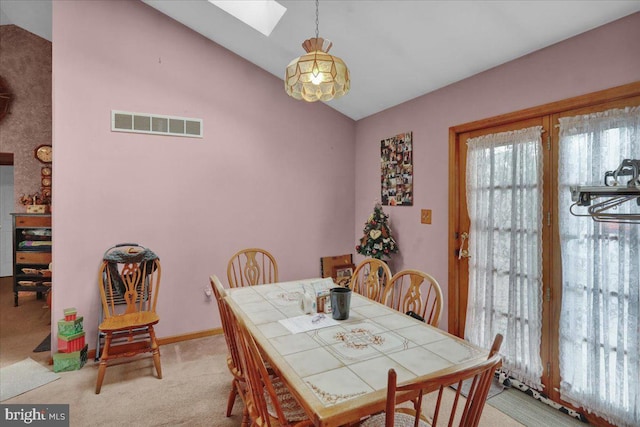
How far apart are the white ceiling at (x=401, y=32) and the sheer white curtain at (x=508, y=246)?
63 cm

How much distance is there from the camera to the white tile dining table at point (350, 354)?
1.03 metres

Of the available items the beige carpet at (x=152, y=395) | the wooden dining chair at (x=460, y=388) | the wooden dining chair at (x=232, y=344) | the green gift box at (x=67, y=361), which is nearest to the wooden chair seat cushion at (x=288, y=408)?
the wooden dining chair at (x=232, y=344)

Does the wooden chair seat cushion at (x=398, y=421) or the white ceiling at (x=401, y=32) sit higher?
the white ceiling at (x=401, y=32)

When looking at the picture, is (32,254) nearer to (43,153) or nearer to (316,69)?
(43,153)

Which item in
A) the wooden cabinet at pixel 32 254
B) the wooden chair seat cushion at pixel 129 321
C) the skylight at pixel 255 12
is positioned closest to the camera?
the wooden chair seat cushion at pixel 129 321

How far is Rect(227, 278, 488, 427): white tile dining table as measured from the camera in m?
1.03

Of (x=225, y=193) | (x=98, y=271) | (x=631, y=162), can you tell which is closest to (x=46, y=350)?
(x=98, y=271)

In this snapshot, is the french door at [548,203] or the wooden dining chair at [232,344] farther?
the french door at [548,203]

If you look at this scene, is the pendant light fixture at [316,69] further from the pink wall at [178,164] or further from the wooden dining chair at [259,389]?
the pink wall at [178,164]

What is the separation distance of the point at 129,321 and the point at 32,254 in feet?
9.11

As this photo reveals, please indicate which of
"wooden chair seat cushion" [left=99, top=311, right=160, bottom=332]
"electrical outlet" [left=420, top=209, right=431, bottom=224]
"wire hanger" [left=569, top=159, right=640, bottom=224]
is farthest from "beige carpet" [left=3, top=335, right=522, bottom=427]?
"electrical outlet" [left=420, top=209, right=431, bottom=224]

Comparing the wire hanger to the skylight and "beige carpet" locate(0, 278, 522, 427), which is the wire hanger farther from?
the skylight

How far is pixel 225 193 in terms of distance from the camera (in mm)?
3467

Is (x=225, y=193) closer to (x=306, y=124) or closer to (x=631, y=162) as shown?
(x=306, y=124)
